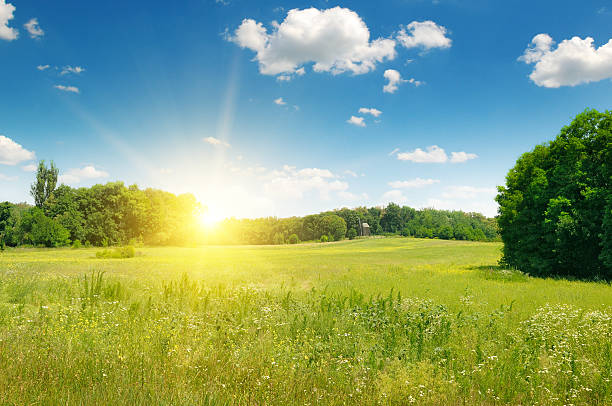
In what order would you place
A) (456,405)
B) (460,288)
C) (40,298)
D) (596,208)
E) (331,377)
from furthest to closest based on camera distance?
1. (596,208)
2. (460,288)
3. (40,298)
4. (331,377)
5. (456,405)

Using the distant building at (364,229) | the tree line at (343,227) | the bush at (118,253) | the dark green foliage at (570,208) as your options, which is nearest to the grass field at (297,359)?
the dark green foliage at (570,208)

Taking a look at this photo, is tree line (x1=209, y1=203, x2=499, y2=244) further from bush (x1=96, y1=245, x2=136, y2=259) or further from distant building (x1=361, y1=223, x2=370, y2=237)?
bush (x1=96, y1=245, x2=136, y2=259)

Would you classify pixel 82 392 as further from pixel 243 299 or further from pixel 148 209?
pixel 148 209

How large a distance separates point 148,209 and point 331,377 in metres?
87.5

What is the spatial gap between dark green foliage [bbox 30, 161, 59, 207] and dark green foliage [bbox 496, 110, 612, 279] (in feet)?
298

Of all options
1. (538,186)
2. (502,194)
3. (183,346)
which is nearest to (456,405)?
(183,346)

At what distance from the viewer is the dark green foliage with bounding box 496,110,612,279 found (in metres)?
21.8

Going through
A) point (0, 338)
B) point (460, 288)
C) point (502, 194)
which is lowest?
point (460, 288)

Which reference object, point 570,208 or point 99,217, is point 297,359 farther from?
point 99,217

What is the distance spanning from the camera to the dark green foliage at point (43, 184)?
7512 cm

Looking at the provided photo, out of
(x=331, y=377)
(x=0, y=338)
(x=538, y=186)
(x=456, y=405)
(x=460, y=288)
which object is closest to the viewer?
(x=456, y=405)

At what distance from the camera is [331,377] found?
5.71m

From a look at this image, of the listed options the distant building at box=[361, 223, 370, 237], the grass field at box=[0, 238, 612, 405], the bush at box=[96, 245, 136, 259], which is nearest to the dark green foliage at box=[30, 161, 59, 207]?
the bush at box=[96, 245, 136, 259]

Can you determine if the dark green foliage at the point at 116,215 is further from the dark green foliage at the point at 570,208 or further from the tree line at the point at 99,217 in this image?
the dark green foliage at the point at 570,208
